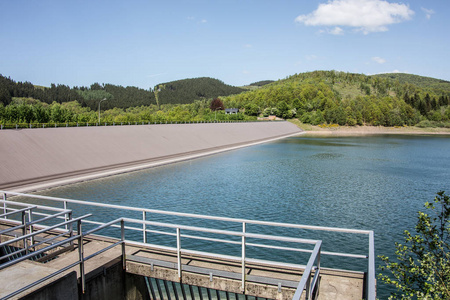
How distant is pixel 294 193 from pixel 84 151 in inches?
837

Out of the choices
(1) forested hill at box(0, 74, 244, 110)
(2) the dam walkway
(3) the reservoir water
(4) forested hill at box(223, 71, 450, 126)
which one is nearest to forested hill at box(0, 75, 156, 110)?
(1) forested hill at box(0, 74, 244, 110)

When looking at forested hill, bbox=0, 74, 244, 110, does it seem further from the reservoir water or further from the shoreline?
the reservoir water

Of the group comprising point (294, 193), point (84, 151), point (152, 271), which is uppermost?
point (84, 151)

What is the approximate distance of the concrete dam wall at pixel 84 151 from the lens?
26.4 m

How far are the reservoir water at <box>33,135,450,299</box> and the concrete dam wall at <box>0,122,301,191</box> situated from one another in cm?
319

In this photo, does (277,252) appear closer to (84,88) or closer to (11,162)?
(11,162)

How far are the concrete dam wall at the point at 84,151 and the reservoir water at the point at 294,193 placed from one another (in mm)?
3194

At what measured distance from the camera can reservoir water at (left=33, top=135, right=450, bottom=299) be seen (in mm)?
17797

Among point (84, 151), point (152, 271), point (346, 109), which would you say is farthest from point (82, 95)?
point (152, 271)

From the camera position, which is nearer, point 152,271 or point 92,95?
point 152,271

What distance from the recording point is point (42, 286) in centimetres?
540

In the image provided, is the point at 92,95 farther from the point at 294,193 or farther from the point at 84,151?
the point at 294,193

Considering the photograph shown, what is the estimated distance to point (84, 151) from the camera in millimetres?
33969

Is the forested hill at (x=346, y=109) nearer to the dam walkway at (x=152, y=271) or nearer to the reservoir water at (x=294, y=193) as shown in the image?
the reservoir water at (x=294, y=193)
